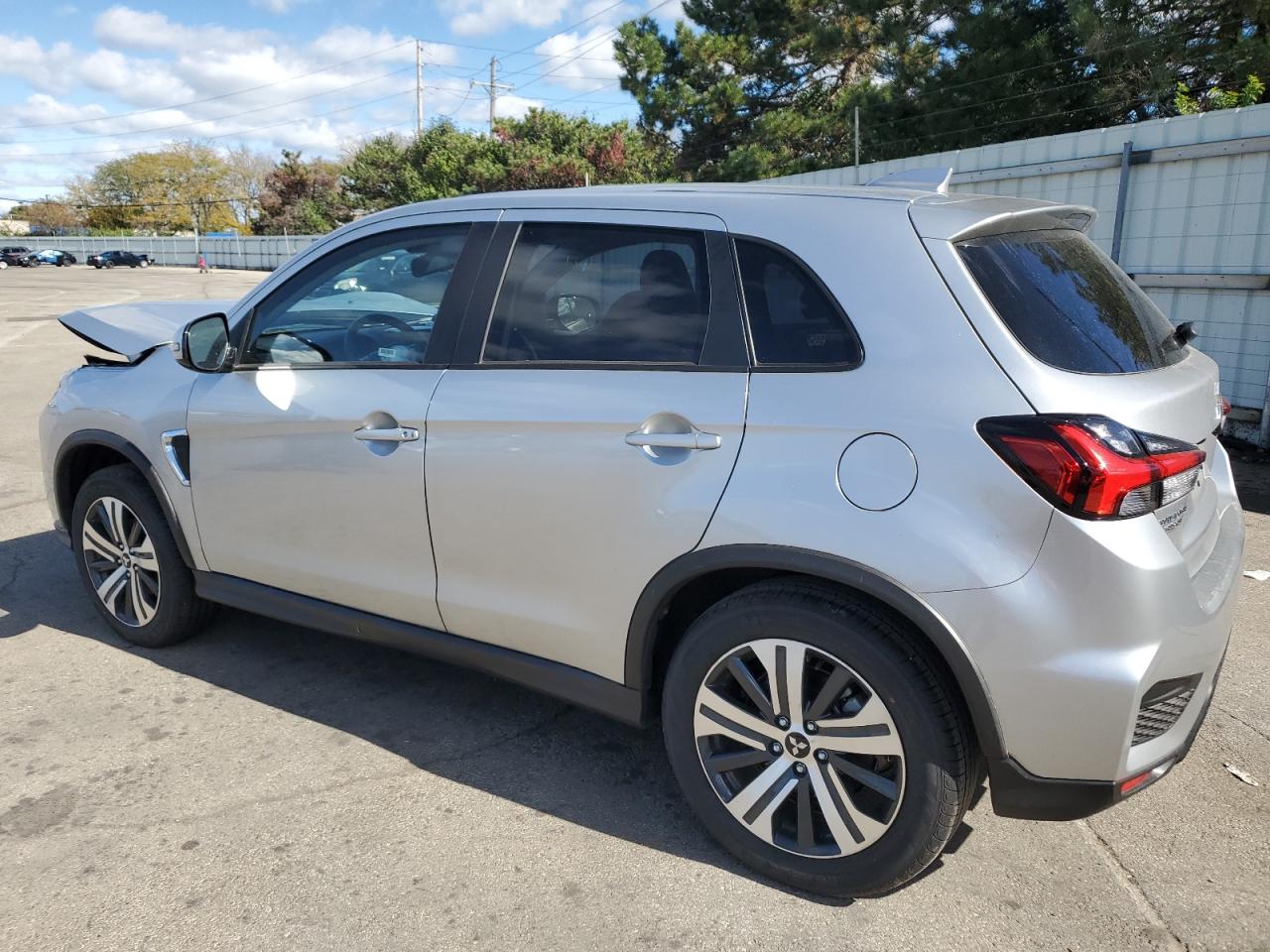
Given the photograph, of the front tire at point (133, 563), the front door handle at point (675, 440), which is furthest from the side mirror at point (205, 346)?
the front door handle at point (675, 440)

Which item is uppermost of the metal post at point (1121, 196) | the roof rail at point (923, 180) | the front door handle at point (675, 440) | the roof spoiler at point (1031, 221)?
the metal post at point (1121, 196)

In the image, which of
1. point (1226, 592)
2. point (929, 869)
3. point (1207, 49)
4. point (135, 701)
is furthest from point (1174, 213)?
point (1207, 49)

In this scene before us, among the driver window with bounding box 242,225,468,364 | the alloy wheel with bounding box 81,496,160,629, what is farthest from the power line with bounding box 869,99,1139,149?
the alloy wheel with bounding box 81,496,160,629

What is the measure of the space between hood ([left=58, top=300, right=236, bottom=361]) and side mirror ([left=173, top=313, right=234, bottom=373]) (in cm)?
12

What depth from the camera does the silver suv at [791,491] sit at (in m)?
2.10

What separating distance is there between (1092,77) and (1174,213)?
11.0 meters

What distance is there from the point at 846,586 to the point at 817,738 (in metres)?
0.40

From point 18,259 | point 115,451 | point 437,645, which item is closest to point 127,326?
point 115,451

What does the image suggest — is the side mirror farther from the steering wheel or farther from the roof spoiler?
the roof spoiler

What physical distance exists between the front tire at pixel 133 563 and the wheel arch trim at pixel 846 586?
2203 mm

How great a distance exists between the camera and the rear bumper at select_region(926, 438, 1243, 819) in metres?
2.04

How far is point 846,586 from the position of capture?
2287 millimetres

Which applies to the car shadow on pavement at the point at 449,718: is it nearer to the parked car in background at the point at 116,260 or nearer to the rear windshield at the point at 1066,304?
the rear windshield at the point at 1066,304

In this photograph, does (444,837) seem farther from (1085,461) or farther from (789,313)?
(1085,461)
